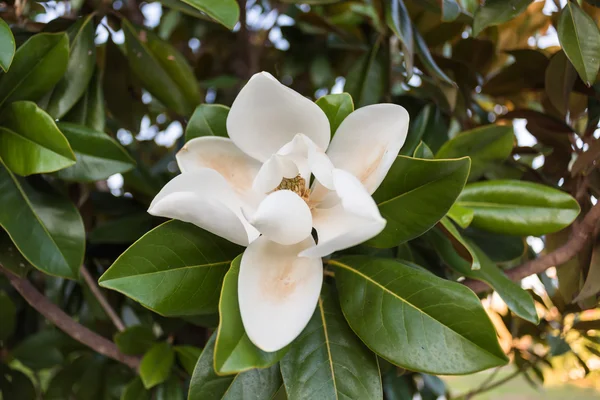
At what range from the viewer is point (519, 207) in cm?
64

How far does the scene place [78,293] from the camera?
3.36 ft

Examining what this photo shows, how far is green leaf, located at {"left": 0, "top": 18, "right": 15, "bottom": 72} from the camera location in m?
0.53

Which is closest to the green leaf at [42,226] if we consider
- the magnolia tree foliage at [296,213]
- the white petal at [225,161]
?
the magnolia tree foliage at [296,213]

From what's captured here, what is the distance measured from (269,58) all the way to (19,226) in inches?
37.6

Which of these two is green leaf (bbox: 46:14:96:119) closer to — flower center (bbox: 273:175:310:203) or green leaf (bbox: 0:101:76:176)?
green leaf (bbox: 0:101:76:176)

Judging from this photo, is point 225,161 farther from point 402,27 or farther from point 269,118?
point 402,27

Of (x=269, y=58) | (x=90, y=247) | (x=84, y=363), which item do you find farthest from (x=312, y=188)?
(x=269, y=58)

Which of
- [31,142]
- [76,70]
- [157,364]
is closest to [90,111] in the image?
[76,70]

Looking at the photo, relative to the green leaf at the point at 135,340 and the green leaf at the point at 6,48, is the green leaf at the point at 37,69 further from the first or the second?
the green leaf at the point at 135,340

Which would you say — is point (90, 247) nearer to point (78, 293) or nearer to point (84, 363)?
point (78, 293)

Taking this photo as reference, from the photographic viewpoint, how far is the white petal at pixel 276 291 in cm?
44

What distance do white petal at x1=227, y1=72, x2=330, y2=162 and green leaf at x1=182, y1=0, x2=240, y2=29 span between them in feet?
0.37

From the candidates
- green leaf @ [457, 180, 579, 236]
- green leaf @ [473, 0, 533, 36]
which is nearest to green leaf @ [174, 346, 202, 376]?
green leaf @ [457, 180, 579, 236]

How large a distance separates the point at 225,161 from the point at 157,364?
0.36 meters
